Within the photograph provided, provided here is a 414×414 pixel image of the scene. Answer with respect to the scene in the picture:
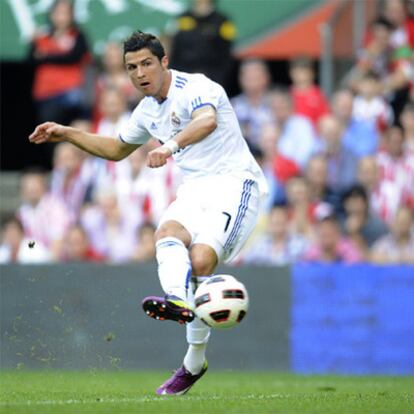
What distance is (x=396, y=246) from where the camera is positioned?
16.1 metres

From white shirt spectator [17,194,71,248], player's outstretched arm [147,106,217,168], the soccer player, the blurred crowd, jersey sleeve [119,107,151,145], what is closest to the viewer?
player's outstretched arm [147,106,217,168]

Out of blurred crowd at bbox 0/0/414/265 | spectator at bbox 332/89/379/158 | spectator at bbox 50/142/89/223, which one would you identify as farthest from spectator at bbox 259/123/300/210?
spectator at bbox 50/142/89/223

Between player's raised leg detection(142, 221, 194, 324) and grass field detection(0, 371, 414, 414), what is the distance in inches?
25.6

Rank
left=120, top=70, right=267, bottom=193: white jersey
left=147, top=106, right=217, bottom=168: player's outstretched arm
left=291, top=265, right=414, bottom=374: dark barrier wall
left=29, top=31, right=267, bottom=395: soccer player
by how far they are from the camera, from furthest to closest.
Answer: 1. left=291, top=265, right=414, bottom=374: dark barrier wall
2. left=120, top=70, right=267, bottom=193: white jersey
3. left=29, top=31, right=267, bottom=395: soccer player
4. left=147, top=106, right=217, bottom=168: player's outstretched arm

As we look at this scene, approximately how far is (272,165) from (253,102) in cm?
116

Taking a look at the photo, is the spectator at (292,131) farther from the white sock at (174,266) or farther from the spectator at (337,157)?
the white sock at (174,266)

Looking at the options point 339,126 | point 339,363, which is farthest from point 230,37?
point 339,363

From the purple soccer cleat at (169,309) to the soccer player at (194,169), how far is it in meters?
0.45

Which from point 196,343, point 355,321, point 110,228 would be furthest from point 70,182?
point 196,343

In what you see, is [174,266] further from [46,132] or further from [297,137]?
[297,137]

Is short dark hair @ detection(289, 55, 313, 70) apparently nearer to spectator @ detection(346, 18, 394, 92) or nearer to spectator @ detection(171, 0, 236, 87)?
spectator @ detection(346, 18, 394, 92)

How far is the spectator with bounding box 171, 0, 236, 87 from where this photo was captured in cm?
1700

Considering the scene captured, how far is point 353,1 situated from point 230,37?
2.28 meters

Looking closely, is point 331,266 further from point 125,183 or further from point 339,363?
point 125,183
